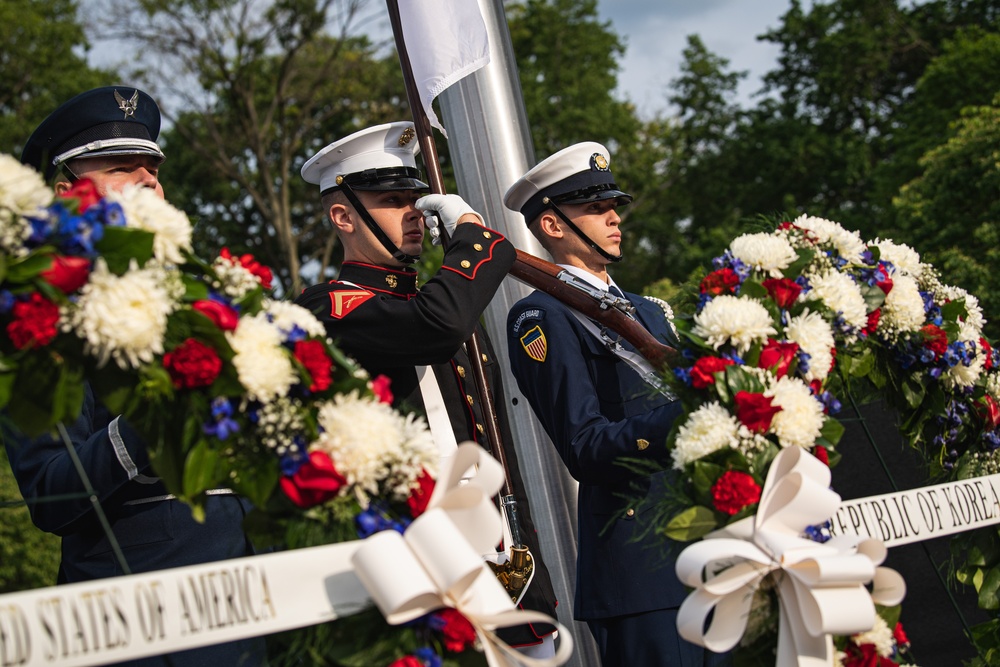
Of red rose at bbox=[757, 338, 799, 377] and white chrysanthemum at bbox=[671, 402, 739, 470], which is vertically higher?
red rose at bbox=[757, 338, 799, 377]

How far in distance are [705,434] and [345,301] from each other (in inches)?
41.5

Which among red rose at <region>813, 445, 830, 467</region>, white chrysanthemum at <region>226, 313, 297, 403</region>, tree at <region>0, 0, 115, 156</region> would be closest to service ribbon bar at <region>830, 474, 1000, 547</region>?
red rose at <region>813, 445, 830, 467</region>

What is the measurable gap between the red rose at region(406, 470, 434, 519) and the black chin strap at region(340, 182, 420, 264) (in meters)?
1.25

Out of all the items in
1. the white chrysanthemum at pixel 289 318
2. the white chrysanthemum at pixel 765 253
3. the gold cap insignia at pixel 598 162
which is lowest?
the white chrysanthemum at pixel 765 253

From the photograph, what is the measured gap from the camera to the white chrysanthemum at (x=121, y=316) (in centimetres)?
179

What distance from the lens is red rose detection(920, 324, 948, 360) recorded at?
10.3 feet

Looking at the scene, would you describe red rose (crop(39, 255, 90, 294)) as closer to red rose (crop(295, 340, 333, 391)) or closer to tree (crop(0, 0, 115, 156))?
red rose (crop(295, 340, 333, 391))

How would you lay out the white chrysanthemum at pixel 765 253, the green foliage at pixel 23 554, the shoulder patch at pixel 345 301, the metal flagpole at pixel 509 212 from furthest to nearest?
Answer: 1. the green foliage at pixel 23 554
2. the metal flagpole at pixel 509 212
3. the shoulder patch at pixel 345 301
4. the white chrysanthemum at pixel 765 253

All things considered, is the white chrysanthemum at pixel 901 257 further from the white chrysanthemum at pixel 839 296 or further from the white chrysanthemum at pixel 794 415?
the white chrysanthemum at pixel 794 415

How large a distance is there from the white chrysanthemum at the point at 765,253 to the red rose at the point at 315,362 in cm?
119

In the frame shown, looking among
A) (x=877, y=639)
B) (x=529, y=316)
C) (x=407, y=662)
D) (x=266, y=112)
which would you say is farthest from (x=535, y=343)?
(x=266, y=112)

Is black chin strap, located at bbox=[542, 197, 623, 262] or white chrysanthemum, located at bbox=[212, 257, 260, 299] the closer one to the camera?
white chrysanthemum, located at bbox=[212, 257, 260, 299]

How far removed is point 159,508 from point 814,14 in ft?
73.8

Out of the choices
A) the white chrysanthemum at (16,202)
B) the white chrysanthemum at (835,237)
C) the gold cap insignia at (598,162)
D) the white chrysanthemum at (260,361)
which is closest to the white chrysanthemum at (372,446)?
the white chrysanthemum at (260,361)
